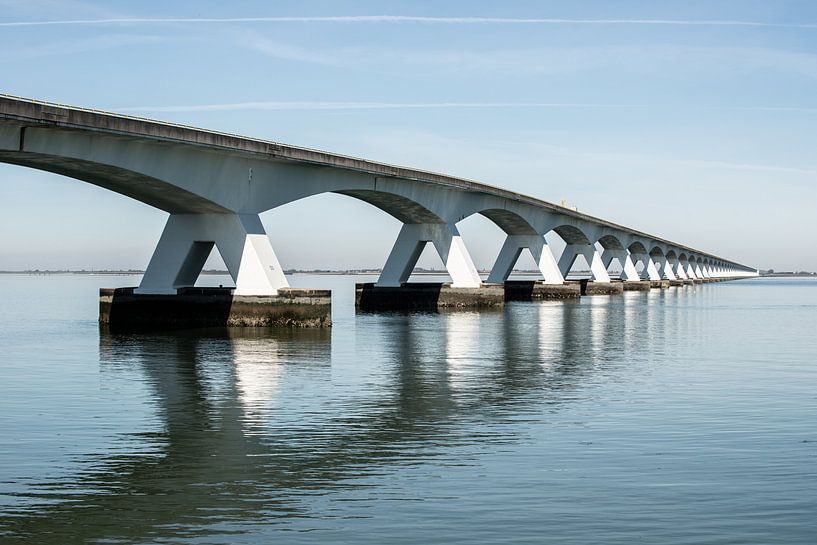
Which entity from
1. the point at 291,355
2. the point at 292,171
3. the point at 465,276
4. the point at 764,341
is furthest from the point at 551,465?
the point at 465,276

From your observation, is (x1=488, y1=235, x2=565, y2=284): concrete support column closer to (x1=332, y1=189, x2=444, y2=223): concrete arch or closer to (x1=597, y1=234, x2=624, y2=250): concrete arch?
(x1=332, y1=189, x2=444, y2=223): concrete arch

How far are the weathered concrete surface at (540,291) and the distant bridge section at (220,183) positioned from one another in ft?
59.3

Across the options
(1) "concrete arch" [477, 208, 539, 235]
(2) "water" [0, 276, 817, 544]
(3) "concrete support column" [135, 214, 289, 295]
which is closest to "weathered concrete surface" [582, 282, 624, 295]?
(1) "concrete arch" [477, 208, 539, 235]

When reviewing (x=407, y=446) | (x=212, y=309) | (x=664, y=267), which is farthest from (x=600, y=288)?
(x=407, y=446)

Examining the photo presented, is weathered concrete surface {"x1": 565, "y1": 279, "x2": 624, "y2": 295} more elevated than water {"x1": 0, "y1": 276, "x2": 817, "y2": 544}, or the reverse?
weathered concrete surface {"x1": 565, "y1": 279, "x2": 624, "y2": 295}

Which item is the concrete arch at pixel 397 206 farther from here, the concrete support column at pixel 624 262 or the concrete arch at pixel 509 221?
the concrete support column at pixel 624 262

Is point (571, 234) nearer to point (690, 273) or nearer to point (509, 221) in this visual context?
point (509, 221)

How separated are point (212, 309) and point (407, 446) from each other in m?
27.3

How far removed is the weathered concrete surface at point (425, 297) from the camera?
6272 centimetres

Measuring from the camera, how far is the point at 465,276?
211 feet

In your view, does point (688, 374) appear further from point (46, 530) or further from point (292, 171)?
point (292, 171)

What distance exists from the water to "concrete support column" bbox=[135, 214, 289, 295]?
29.1 ft

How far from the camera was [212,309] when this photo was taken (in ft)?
136

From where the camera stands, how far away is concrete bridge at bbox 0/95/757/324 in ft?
106
